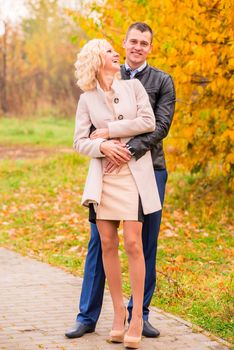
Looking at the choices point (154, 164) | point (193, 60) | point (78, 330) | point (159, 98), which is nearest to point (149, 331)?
point (78, 330)

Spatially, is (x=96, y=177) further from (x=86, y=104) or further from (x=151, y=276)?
(x=151, y=276)

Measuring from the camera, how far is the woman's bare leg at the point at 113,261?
5.16 meters

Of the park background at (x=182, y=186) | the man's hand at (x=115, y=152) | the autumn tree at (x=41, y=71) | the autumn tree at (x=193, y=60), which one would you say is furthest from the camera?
the autumn tree at (x=41, y=71)

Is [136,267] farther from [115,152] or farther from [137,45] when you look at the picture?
[137,45]

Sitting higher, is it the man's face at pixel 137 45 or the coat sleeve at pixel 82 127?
the man's face at pixel 137 45

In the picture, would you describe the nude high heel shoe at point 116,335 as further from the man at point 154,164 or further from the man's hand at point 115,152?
the man's hand at point 115,152

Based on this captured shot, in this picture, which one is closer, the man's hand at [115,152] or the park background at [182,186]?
the man's hand at [115,152]

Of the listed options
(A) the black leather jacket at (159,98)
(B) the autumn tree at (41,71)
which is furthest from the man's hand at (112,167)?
(B) the autumn tree at (41,71)

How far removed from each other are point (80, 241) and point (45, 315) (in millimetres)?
3677

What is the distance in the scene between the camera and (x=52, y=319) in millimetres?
5910

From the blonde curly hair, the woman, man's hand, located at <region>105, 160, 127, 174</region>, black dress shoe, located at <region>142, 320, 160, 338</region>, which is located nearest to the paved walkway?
black dress shoe, located at <region>142, 320, 160, 338</region>

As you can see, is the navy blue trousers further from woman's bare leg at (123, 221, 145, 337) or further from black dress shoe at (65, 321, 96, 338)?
woman's bare leg at (123, 221, 145, 337)

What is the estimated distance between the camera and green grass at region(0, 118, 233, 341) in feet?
21.6

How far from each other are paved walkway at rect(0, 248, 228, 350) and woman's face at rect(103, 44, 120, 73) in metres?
1.71
